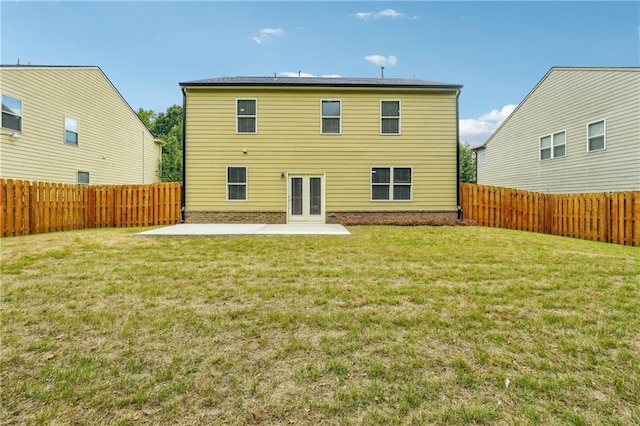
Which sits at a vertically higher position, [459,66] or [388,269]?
[459,66]

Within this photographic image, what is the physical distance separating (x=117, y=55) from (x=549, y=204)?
27.5 m

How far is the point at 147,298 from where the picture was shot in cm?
355

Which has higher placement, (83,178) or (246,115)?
(246,115)

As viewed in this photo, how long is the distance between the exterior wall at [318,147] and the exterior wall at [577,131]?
206 inches

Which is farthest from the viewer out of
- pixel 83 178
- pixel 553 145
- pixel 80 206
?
pixel 83 178

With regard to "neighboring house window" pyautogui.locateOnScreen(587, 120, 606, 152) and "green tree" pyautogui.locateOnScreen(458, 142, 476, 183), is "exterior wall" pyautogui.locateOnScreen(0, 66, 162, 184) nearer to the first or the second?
"neighboring house window" pyautogui.locateOnScreen(587, 120, 606, 152)

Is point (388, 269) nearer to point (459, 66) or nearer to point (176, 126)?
point (459, 66)

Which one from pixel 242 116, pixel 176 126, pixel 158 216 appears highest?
pixel 176 126

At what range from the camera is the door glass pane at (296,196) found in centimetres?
1282

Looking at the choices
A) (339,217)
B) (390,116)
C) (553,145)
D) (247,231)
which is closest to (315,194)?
(339,217)

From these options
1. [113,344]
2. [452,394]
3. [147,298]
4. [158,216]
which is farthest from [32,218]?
[452,394]

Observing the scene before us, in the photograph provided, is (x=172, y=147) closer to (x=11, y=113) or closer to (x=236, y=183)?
(x=11, y=113)

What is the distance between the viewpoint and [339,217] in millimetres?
12727

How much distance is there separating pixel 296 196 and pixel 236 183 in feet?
8.46
